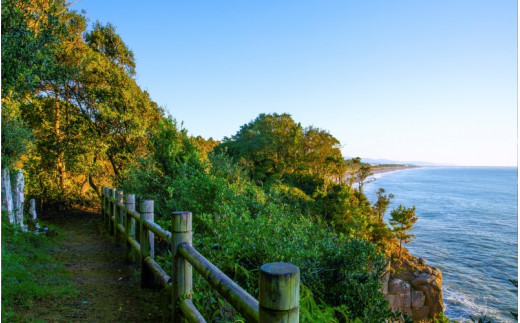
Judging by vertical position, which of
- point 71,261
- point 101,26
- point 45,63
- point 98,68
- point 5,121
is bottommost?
point 71,261

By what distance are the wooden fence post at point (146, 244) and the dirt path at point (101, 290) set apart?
0.14 m

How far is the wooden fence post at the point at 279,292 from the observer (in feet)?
4.77

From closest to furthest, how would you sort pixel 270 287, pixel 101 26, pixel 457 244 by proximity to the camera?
1. pixel 270 287
2. pixel 101 26
3. pixel 457 244

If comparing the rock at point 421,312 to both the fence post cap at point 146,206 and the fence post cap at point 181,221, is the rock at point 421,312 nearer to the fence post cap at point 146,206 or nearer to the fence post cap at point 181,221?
the fence post cap at point 146,206

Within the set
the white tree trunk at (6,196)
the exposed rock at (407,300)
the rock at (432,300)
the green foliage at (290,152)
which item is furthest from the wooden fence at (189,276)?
the green foliage at (290,152)

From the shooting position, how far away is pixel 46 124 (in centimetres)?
1391

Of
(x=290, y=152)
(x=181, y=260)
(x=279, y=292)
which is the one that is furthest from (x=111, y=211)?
(x=290, y=152)

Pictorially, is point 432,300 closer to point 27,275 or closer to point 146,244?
point 146,244

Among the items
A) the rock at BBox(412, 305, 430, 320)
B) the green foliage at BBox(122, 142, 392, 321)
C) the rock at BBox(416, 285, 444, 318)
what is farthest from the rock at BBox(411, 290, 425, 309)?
the green foliage at BBox(122, 142, 392, 321)

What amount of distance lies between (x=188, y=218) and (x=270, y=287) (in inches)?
70.7

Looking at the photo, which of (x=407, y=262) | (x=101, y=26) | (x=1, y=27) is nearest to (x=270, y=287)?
(x=1, y=27)

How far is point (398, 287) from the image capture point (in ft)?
48.1

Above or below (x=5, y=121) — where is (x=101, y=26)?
above

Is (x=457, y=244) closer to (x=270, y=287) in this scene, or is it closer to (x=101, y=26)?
(x=101, y=26)
